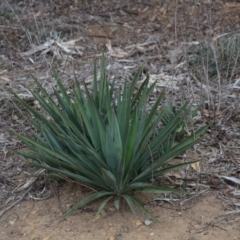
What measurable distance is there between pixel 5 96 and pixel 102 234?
260 cm

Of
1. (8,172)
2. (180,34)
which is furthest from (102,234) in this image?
(180,34)

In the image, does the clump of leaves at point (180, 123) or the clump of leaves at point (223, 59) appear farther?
the clump of leaves at point (223, 59)

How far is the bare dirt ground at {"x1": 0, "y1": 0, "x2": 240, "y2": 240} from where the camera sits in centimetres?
351

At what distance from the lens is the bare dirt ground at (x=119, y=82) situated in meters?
3.51

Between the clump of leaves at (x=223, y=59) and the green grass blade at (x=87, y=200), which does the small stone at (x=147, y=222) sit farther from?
the clump of leaves at (x=223, y=59)

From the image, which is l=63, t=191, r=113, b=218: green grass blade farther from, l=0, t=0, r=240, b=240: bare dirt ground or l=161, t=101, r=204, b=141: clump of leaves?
l=161, t=101, r=204, b=141: clump of leaves

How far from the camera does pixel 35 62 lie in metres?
6.68

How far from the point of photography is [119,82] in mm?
5812

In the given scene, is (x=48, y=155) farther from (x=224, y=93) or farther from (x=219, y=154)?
(x=224, y=93)

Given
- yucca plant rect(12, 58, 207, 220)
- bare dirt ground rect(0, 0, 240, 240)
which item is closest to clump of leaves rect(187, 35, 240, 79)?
bare dirt ground rect(0, 0, 240, 240)

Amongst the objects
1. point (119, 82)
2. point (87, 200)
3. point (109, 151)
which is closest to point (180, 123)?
point (109, 151)

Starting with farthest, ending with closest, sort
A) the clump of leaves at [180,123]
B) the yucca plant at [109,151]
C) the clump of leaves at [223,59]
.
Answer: the clump of leaves at [223,59]
the clump of leaves at [180,123]
the yucca plant at [109,151]

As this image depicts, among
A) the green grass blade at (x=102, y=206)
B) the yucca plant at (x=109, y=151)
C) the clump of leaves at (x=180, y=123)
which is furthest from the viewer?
the clump of leaves at (x=180, y=123)

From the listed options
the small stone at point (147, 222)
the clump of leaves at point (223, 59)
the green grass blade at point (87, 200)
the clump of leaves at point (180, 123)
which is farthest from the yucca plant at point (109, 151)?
the clump of leaves at point (223, 59)
